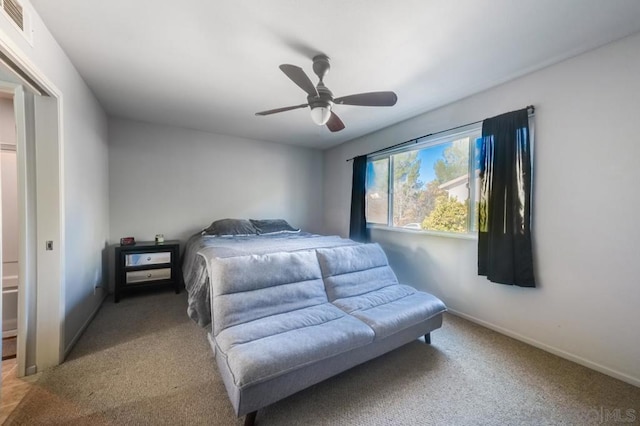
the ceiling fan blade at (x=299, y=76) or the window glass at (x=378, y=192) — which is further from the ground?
the ceiling fan blade at (x=299, y=76)

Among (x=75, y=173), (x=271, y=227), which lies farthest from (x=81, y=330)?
(x=271, y=227)

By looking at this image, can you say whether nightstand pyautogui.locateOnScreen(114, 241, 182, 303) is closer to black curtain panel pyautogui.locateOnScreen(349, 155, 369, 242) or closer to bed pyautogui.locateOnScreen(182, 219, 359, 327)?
bed pyautogui.locateOnScreen(182, 219, 359, 327)

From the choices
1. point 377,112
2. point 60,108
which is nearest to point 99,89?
point 60,108

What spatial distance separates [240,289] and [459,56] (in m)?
2.52

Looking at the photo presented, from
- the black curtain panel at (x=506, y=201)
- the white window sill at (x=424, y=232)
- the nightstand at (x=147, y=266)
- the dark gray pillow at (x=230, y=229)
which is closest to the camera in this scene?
the black curtain panel at (x=506, y=201)

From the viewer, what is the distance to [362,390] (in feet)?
5.35

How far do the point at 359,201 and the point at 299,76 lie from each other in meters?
2.54

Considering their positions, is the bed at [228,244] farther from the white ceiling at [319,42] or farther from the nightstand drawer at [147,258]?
the white ceiling at [319,42]

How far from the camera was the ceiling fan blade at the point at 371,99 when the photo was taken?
196cm

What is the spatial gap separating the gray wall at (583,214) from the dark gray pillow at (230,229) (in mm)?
3101

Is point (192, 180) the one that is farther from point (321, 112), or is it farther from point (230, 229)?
point (321, 112)

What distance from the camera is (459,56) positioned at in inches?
77.5

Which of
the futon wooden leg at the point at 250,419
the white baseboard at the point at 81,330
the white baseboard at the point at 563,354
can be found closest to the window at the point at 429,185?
the white baseboard at the point at 563,354

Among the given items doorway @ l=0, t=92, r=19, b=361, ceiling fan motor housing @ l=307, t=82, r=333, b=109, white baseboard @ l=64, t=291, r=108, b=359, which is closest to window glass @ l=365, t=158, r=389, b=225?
ceiling fan motor housing @ l=307, t=82, r=333, b=109
